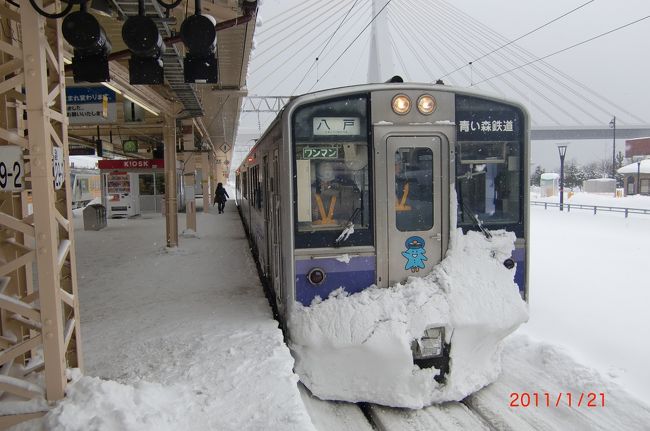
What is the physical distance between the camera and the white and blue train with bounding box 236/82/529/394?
16.4ft

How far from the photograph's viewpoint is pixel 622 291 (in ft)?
29.3

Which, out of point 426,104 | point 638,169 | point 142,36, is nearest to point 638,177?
point 638,169

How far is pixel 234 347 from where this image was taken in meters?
4.93

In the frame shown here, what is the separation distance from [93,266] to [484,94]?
8.68m

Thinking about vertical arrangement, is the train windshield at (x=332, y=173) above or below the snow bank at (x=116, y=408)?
above

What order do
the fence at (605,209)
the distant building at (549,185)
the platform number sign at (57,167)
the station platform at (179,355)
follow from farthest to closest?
the distant building at (549,185) < the fence at (605,209) < the platform number sign at (57,167) < the station platform at (179,355)

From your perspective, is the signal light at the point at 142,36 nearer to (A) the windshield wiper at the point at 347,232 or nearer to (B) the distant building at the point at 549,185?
(A) the windshield wiper at the point at 347,232

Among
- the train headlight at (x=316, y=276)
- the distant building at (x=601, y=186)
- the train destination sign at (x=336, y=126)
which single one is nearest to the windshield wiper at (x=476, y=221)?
the train destination sign at (x=336, y=126)

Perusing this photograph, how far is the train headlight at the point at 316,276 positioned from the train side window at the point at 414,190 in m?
0.92

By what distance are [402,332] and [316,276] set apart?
98cm

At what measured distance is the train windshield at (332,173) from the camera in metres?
4.99

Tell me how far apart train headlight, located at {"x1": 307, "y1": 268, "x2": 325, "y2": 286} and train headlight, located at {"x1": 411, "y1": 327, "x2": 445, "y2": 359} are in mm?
1058

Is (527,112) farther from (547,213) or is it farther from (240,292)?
(547,213)

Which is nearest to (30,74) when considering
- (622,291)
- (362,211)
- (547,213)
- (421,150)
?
(362,211)
